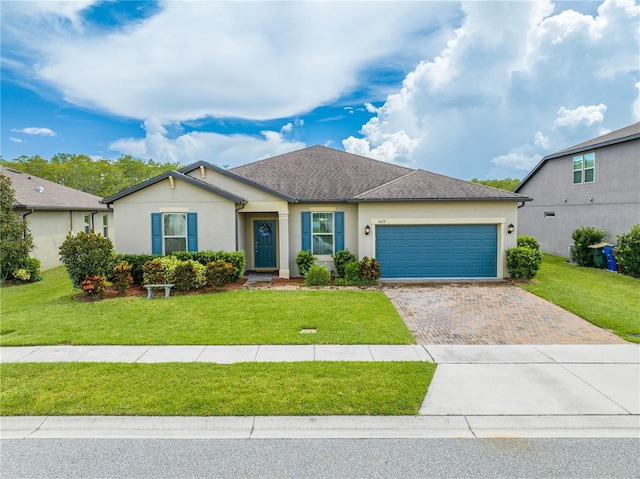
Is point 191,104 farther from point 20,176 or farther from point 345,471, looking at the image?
point 345,471

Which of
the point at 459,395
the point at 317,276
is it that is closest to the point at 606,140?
the point at 317,276

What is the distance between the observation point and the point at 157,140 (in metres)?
32.0

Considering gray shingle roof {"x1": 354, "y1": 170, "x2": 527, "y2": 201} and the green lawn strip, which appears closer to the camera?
the green lawn strip

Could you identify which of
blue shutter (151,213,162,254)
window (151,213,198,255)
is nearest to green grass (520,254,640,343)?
window (151,213,198,255)

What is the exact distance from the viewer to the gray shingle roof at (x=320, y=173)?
1568 centimetres

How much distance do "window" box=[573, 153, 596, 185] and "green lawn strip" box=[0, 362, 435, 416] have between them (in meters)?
16.9

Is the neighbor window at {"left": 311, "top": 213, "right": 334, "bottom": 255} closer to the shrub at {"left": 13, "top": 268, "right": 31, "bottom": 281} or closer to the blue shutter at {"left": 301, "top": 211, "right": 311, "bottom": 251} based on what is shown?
the blue shutter at {"left": 301, "top": 211, "right": 311, "bottom": 251}

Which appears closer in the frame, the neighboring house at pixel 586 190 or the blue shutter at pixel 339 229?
the blue shutter at pixel 339 229

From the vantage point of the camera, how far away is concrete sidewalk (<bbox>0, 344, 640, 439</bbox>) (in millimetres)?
4727

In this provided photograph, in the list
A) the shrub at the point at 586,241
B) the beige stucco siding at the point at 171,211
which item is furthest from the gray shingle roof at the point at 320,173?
the shrub at the point at 586,241

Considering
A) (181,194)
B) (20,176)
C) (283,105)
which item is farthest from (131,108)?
(181,194)

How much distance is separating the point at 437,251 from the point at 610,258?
790 cm

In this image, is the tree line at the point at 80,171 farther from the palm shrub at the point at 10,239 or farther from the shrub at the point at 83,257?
the shrub at the point at 83,257

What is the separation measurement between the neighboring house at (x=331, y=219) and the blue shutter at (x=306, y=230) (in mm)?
39
